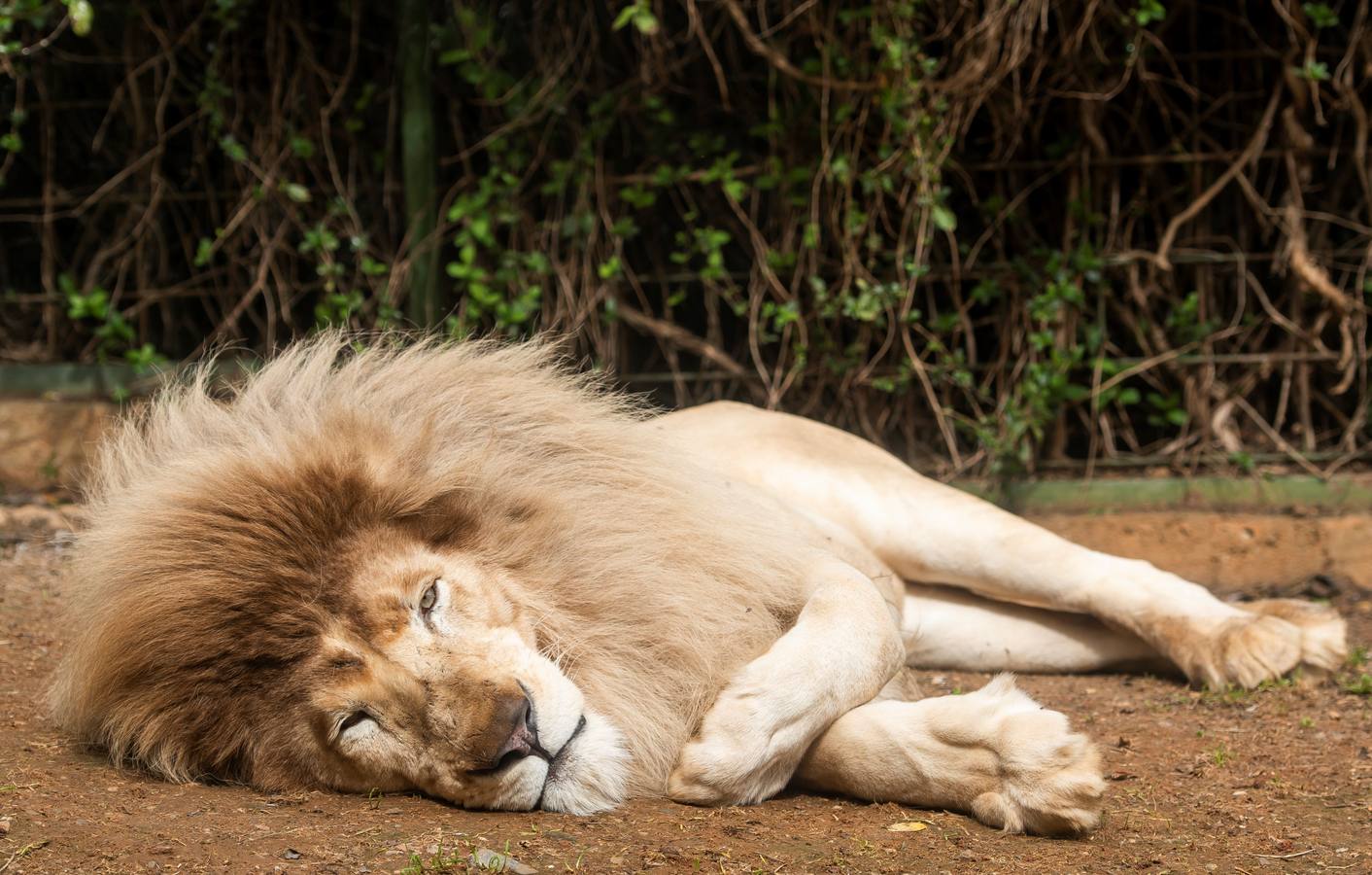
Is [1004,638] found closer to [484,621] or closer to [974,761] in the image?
[974,761]

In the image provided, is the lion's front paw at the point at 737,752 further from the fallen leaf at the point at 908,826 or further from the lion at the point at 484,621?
the fallen leaf at the point at 908,826

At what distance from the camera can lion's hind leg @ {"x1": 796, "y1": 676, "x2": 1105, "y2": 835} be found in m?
2.22

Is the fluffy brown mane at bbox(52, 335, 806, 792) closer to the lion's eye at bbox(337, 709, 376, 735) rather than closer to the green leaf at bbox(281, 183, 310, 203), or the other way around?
the lion's eye at bbox(337, 709, 376, 735)

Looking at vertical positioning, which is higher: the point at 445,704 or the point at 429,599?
the point at 429,599

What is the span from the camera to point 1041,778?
223 centimetres

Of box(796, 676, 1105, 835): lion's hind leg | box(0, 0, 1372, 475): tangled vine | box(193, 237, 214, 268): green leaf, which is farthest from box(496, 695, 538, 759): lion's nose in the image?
box(193, 237, 214, 268): green leaf

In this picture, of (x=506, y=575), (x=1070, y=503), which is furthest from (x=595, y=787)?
(x=1070, y=503)

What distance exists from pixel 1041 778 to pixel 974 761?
130 millimetres

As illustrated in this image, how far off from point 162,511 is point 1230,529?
352 centimetres

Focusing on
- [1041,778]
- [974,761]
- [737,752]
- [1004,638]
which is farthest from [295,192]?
[1041,778]

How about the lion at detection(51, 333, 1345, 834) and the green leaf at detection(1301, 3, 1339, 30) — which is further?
the green leaf at detection(1301, 3, 1339, 30)

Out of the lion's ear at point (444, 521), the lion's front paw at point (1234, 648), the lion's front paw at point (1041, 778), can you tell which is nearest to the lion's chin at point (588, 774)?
the lion's ear at point (444, 521)

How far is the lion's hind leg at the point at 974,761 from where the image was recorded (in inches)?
87.3

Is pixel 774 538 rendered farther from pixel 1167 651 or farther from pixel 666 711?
pixel 1167 651
